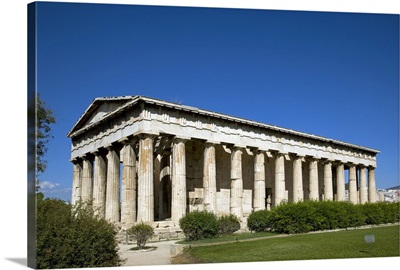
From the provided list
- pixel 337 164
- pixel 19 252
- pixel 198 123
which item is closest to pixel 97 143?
pixel 198 123

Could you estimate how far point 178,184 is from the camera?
27109mm

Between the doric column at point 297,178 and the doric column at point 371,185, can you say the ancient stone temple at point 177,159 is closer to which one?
the doric column at point 297,178

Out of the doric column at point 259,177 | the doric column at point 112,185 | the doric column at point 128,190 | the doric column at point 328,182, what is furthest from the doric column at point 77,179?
the doric column at point 328,182

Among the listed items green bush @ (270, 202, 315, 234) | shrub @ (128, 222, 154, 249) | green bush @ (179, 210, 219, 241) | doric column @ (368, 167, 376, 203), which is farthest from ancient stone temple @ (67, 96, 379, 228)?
doric column @ (368, 167, 376, 203)

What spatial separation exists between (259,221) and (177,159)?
6063 millimetres

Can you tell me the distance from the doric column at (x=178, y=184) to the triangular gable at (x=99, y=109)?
3891 millimetres

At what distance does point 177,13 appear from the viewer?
54.2 feet

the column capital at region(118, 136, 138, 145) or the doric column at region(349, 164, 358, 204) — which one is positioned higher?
the column capital at region(118, 136, 138, 145)

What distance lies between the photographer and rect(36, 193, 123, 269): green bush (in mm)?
13047

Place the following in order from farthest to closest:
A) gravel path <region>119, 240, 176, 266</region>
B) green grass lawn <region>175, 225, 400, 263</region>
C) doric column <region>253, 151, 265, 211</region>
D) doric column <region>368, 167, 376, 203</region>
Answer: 1. doric column <region>368, 167, 376, 203</region>
2. doric column <region>253, 151, 265, 211</region>
3. green grass lawn <region>175, 225, 400, 263</region>
4. gravel path <region>119, 240, 176, 266</region>

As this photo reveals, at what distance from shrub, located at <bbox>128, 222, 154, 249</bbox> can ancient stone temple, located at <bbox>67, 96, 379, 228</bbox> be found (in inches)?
124

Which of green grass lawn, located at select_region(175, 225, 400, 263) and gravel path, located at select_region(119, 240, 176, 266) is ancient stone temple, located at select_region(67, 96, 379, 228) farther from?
green grass lawn, located at select_region(175, 225, 400, 263)

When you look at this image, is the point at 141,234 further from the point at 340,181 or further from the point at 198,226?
the point at 340,181

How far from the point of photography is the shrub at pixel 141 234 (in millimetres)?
20922
